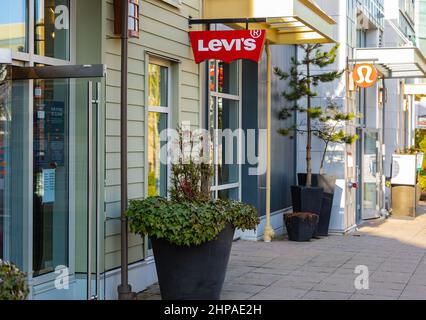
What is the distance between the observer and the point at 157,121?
9227 millimetres

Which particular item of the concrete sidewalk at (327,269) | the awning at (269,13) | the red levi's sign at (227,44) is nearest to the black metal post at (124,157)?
the concrete sidewalk at (327,269)

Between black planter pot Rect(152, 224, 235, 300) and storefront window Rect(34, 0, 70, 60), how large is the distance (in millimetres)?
2145

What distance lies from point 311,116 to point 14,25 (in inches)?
295

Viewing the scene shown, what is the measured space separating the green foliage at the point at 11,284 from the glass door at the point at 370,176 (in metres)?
12.6

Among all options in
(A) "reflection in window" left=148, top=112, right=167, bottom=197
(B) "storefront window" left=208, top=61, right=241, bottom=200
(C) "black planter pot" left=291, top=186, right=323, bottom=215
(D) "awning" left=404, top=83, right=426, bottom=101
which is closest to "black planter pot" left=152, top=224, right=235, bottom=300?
(A) "reflection in window" left=148, top=112, right=167, bottom=197

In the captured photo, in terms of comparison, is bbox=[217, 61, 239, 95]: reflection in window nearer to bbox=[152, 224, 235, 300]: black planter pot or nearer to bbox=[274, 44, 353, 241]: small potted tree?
bbox=[274, 44, 353, 241]: small potted tree

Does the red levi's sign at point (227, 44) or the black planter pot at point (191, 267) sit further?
the red levi's sign at point (227, 44)

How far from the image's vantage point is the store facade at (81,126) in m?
6.51

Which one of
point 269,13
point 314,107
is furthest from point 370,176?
point 269,13

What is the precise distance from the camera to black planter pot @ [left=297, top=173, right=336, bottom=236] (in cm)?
1349

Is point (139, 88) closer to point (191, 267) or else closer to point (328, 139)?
point (191, 267)

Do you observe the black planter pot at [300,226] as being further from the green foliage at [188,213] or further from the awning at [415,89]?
the awning at [415,89]

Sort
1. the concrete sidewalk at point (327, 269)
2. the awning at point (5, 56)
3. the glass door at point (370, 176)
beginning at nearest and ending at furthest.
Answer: the awning at point (5, 56)
the concrete sidewalk at point (327, 269)
the glass door at point (370, 176)
